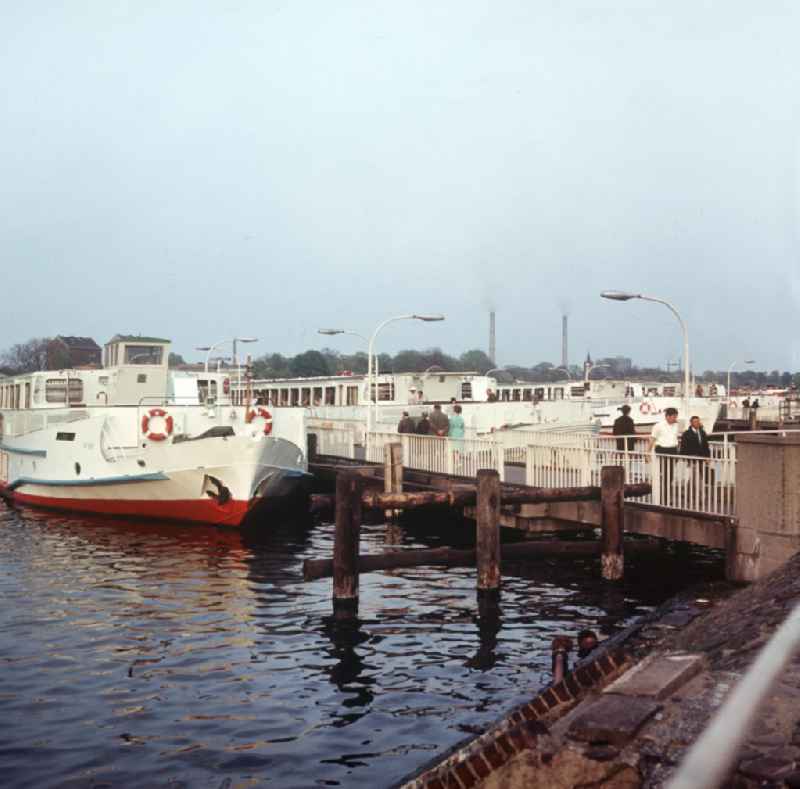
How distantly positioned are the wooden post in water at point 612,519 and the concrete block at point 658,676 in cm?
763

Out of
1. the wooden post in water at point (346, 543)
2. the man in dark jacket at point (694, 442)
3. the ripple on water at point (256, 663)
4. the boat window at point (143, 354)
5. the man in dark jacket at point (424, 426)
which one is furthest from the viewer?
the boat window at point (143, 354)

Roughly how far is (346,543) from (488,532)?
2.50 meters

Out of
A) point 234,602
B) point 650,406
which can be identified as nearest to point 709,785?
point 234,602

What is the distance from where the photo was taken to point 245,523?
→ 26.2 metres

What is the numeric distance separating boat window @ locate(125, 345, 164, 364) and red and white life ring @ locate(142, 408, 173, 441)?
5510 mm

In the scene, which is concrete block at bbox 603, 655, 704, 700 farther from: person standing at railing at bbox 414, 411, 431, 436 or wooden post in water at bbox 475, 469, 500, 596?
person standing at railing at bbox 414, 411, 431, 436

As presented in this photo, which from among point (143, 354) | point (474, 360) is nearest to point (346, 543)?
point (143, 354)

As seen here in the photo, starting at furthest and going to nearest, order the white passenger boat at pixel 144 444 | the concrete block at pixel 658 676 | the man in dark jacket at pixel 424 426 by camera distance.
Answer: the man in dark jacket at pixel 424 426
the white passenger boat at pixel 144 444
the concrete block at pixel 658 676

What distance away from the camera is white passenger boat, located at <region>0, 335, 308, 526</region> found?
25781mm

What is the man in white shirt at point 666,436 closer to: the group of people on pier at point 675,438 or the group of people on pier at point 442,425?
the group of people on pier at point 675,438

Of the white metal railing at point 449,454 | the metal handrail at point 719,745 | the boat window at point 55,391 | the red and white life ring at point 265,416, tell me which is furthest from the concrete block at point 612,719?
the boat window at point 55,391

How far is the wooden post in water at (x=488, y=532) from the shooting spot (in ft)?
51.4

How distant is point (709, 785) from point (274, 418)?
93.0 ft

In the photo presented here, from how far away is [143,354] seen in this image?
110ft
